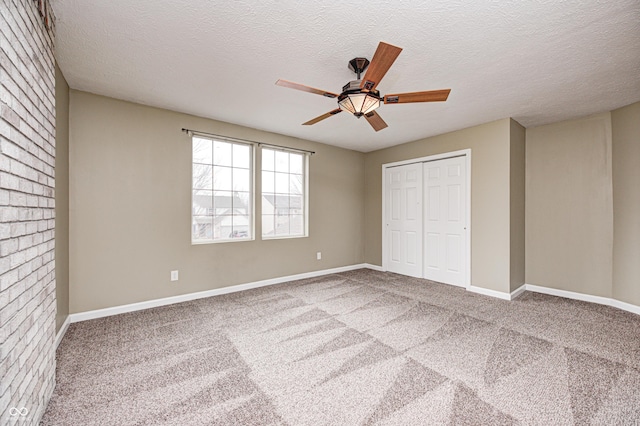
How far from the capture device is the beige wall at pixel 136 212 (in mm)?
3059

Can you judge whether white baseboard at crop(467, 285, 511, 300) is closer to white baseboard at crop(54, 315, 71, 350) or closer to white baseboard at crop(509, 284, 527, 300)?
white baseboard at crop(509, 284, 527, 300)

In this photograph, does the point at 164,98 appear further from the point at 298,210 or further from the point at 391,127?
the point at 391,127

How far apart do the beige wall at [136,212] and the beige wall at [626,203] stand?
4675 mm

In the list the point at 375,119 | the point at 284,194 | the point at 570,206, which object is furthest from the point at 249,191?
the point at 570,206

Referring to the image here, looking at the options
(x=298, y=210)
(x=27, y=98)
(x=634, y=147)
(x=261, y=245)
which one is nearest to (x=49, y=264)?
(x=27, y=98)

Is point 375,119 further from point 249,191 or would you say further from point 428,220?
point 428,220

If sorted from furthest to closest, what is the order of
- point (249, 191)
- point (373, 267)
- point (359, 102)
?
point (373, 267)
point (249, 191)
point (359, 102)

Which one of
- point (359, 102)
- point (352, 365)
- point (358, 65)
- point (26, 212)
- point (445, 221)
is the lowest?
point (352, 365)

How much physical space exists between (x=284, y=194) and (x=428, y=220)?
2.53 metres

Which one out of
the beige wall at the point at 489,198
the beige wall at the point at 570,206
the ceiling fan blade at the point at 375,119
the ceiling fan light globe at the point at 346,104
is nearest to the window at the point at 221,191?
the ceiling fan blade at the point at 375,119

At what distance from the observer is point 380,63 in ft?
6.01

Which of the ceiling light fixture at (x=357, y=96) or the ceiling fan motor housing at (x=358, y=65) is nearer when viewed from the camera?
the ceiling light fixture at (x=357, y=96)

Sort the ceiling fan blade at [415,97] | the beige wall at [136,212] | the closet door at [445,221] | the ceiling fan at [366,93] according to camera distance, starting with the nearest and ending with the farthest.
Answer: the ceiling fan at [366,93], the ceiling fan blade at [415,97], the beige wall at [136,212], the closet door at [445,221]

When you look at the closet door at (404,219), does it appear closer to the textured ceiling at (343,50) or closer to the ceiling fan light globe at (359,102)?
the textured ceiling at (343,50)
